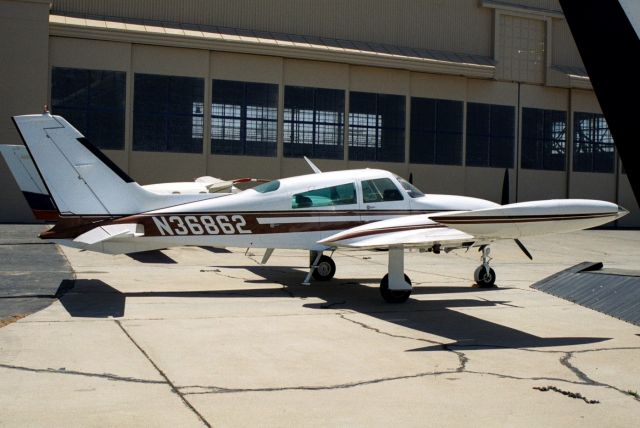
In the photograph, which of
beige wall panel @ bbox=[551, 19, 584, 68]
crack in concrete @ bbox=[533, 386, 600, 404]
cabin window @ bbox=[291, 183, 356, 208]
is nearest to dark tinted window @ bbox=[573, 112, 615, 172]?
beige wall panel @ bbox=[551, 19, 584, 68]

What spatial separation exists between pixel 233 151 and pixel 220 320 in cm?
2576

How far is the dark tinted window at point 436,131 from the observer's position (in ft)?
131

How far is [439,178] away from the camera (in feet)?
132

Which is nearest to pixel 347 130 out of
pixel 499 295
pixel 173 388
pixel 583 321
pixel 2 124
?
pixel 2 124

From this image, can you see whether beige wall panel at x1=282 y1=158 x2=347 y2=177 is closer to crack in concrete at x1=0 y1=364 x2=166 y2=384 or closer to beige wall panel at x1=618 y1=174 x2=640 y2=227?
beige wall panel at x1=618 y1=174 x2=640 y2=227

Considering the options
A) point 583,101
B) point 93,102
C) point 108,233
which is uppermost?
point 583,101

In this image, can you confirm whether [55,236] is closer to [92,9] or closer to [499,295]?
[499,295]

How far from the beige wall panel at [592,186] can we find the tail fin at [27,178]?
34.5 m

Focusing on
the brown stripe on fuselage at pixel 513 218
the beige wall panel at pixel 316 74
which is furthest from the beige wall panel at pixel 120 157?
the brown stripe on fuselage at pixel 513 218

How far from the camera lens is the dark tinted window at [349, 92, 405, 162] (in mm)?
38531

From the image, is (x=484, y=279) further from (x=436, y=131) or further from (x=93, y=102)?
(x=436, y=131)

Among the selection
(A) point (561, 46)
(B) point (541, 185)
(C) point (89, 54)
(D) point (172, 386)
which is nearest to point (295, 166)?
(C) point (89, 54)

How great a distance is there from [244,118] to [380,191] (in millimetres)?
22730

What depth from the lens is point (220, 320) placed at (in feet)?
35.3
